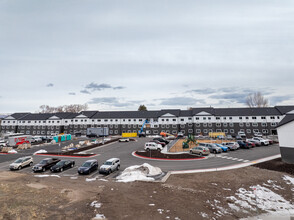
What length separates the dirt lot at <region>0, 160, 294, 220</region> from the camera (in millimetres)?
10758

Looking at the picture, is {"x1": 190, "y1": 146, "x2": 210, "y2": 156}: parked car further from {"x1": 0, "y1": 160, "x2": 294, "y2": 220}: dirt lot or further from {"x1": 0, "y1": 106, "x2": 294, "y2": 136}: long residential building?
{"x1": 0, "y1": 106, "x2": 294, "y2": 136}: long residential building

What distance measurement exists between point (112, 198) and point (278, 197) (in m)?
14.1

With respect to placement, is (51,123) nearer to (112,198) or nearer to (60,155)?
(60,155)

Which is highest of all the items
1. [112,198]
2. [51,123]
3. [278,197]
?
[51,123]

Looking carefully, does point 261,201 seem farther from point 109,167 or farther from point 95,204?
point 109,167

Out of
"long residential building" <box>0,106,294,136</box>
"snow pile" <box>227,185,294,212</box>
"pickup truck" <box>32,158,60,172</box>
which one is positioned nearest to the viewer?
"snow pile" <box>227,185,294,212</box>

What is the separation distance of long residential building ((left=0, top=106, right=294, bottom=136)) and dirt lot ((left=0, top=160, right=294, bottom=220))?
54807 millimetres

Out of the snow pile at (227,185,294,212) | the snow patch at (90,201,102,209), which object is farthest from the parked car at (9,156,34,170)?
the snow pile at (227,185,294,212)

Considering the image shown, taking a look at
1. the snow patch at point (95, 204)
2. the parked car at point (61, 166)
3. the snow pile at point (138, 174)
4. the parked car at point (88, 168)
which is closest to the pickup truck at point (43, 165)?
the parked car at point (61, 166)

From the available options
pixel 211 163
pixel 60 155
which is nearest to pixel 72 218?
pixel 211 163

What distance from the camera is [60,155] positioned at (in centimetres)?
3409

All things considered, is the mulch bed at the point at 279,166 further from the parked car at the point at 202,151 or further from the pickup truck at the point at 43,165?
the pickup truck at the point at 43,165

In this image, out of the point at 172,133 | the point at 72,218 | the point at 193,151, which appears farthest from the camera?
the point at 172,133

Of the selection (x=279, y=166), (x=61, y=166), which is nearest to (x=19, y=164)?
(x=61, y=166)
